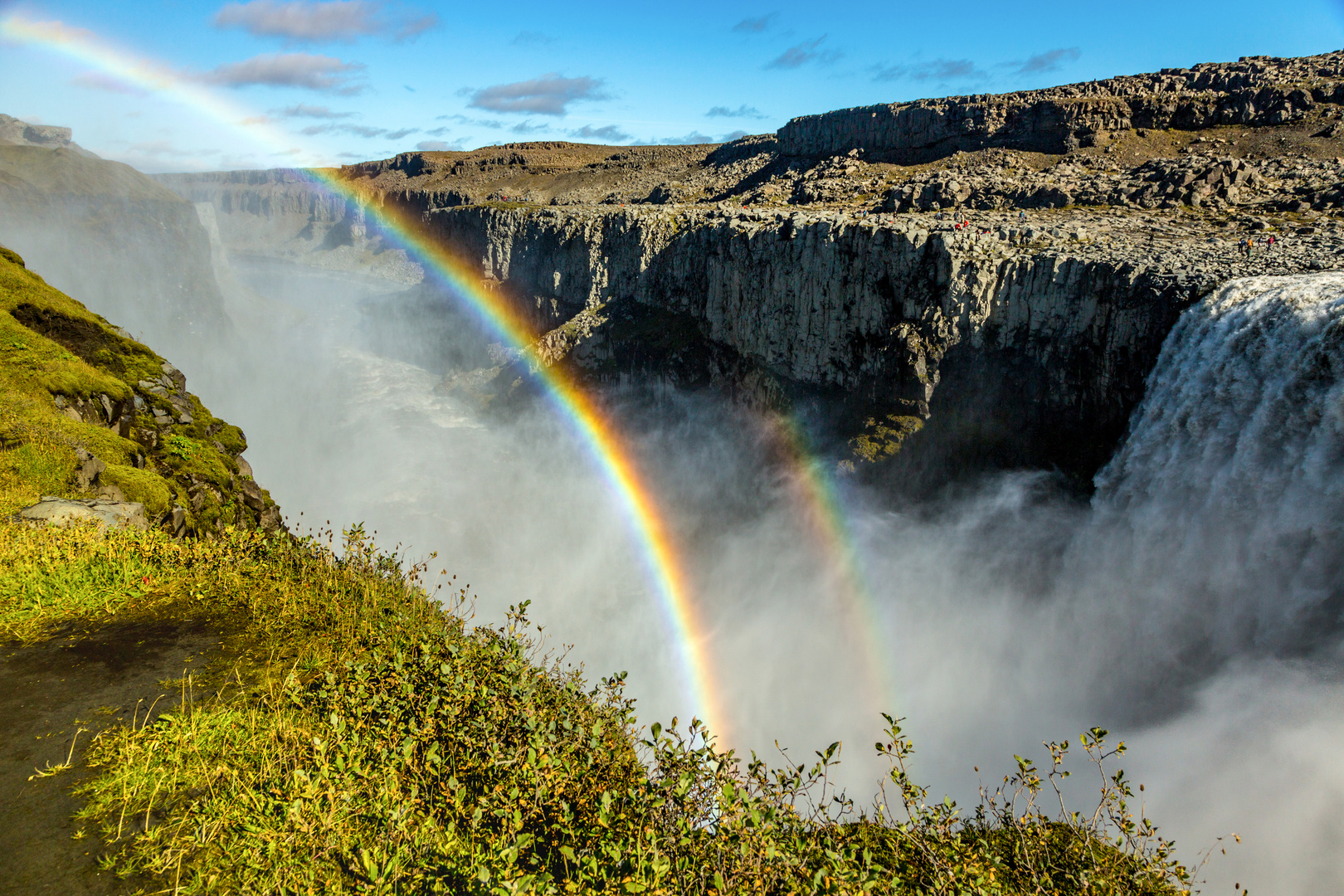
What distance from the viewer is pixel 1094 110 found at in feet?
226

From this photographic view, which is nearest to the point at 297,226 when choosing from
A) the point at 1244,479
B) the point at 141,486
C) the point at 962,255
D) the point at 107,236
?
the point at 107,236

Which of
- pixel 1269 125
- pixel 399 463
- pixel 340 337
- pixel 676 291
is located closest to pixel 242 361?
pixel 399 463

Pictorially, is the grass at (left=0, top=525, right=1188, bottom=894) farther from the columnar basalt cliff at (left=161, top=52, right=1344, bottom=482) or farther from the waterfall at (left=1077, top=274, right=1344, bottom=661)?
the columnar basalt cliff at (left=161, top=52, right=1344, bottom=482)

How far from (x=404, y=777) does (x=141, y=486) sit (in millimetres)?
10408

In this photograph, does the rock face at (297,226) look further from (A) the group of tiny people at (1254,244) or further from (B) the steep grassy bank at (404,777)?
(B) the steep grassy bank at (404,777)

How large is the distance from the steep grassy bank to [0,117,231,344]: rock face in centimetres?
5743

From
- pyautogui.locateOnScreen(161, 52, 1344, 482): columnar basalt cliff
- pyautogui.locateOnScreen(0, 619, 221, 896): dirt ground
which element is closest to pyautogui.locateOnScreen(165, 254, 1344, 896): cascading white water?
pyautogui.locateOnScreen(161, 52, 1344, 482): columnar basalt cliff

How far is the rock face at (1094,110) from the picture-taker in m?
58.7

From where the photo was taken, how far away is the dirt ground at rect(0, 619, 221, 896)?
5.49 metres

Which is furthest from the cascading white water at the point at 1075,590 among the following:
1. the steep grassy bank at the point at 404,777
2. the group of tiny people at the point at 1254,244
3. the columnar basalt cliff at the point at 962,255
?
the steep grassy bank at the point at 404,777

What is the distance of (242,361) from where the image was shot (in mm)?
71312

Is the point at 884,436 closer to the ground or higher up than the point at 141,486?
closer to the ground

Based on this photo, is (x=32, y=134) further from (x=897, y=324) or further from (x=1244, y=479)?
(x=1244, y=479)

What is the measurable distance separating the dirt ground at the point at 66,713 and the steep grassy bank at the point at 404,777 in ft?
0.51
